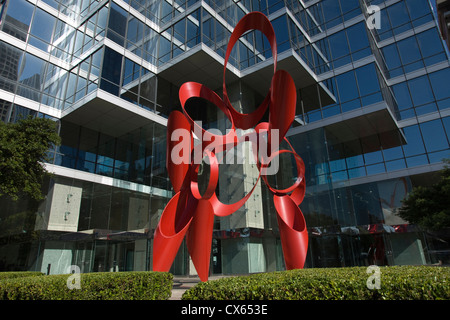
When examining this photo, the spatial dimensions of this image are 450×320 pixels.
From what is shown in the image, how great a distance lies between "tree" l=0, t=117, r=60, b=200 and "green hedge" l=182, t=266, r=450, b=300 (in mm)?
10763

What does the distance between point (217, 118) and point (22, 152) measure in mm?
13150

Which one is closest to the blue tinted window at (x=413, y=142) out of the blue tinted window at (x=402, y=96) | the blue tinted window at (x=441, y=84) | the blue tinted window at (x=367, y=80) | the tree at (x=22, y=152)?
the blue tinted window at (x=402, y=96)

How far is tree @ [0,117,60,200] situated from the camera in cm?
1214

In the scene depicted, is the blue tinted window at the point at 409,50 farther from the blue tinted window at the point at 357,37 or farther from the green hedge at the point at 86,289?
the green hedge at the point at 86,289

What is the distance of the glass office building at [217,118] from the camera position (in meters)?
19.3

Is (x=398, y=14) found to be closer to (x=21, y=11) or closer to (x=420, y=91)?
(x=420, y=91)

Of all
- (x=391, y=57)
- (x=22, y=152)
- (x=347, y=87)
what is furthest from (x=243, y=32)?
(x=391, y=57)

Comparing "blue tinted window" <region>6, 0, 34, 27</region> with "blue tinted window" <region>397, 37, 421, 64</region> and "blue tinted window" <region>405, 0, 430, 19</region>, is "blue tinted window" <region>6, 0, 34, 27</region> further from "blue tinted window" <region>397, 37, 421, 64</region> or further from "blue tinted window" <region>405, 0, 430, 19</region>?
"blue tinted window" <region>405, 0, 430, 19</region>

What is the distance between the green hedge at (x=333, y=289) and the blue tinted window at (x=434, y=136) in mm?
21132

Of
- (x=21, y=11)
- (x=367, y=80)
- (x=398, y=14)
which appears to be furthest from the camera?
(x=398, y=14)

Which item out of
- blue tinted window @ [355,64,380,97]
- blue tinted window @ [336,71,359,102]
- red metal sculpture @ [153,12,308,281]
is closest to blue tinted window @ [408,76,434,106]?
blue tinted window @ [355,64,380,97]

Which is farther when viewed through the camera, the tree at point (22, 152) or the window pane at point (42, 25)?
the window pane at point (42, 25)

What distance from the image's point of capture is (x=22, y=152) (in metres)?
12.7

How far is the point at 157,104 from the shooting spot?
22.3 m
